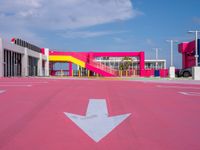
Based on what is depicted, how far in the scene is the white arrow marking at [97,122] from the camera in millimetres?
5659

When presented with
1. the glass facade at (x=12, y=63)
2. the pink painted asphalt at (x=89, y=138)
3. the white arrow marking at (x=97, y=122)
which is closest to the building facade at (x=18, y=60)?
the glass facade at (x=12, y=63)

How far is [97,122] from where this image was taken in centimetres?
659

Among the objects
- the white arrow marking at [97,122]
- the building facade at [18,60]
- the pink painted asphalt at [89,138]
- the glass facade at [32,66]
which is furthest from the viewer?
the glass facade at [32,66]

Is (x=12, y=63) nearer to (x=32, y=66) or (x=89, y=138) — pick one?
(x=32, y=66)

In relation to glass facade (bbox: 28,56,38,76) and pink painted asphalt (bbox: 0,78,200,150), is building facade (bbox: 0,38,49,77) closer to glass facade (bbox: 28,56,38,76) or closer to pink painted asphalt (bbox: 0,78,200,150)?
glass facade (bbox: 28,56,38,76)

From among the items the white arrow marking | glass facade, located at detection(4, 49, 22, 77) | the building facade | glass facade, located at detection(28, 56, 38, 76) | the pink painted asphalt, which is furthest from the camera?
glass facade, located at detection(28, 56, 38, 76)

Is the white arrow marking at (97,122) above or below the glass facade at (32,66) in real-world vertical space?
below

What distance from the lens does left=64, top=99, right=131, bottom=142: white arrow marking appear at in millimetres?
5659

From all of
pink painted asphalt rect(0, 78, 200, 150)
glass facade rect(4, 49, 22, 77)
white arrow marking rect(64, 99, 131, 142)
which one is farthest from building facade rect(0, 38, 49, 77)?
white arrow marking rect(64, 99, 131, 142)

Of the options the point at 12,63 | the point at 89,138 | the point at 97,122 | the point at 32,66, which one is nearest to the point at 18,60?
the point at 12,63

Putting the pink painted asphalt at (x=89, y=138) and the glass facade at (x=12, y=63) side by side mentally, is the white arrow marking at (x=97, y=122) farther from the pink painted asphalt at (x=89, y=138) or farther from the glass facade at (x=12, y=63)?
the glass facade at (x=12, y=63)

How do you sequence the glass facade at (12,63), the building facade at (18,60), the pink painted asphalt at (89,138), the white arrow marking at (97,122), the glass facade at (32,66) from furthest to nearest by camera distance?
the glass facade at (32,66) → the glass facade at (12,63) → the building facade at (18,60) → the white arrow marking at (97,122) → the pink painted asphalt at (89,138)

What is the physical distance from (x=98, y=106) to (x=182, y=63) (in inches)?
2057

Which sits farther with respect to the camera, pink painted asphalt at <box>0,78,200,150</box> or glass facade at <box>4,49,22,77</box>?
glass facade at <box>4,49,22,77</box>
